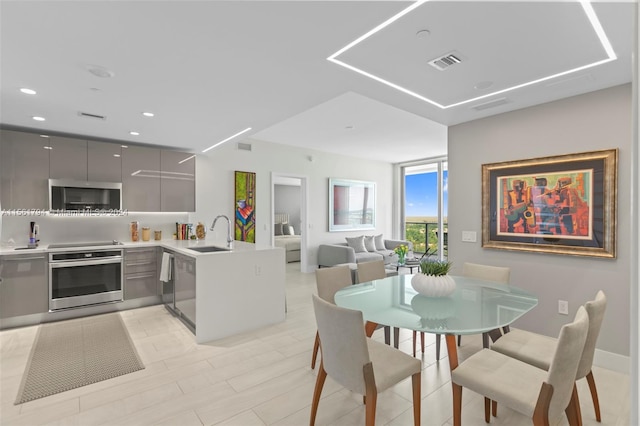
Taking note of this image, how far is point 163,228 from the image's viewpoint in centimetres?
521

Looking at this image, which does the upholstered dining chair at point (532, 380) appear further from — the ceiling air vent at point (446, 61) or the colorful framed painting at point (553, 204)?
the ceiling air vent at point (446, 61)

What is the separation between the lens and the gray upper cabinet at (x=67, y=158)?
4.06 metres

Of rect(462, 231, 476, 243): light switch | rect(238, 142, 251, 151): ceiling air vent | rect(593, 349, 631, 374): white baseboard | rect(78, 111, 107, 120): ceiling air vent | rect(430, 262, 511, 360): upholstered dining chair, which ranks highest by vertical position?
rect(238, 142, 251, 151): ceiling air vent

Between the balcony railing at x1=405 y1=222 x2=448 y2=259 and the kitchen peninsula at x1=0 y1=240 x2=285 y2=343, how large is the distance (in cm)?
535

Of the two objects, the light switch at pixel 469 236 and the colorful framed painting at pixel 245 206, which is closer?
the light switch at pixel 469 236

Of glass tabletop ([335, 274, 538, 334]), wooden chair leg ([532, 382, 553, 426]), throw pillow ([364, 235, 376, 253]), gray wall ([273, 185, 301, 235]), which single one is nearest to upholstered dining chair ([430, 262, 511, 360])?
glass tabletop ([335, 274, 538, 334])

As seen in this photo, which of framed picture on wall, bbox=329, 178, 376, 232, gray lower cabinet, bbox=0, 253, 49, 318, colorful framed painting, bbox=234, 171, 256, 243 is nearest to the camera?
gray lower cabinet, bbox=0, 253, 49, 318

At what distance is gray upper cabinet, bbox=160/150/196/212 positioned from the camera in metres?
4.93

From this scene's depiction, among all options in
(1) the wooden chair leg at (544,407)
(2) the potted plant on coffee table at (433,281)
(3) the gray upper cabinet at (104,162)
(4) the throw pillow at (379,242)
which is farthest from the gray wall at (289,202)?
(1) the wooden chair leg at (544,407)

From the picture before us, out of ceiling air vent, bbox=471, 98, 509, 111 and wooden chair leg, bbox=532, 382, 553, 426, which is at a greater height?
ceiling air vent, bbox=471, 98, 509, 111

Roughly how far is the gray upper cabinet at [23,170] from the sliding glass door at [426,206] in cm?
719

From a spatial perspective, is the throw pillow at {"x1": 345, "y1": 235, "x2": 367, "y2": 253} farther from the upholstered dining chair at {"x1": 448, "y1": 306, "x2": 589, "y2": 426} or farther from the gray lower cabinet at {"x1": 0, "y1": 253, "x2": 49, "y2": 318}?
the gray lower cabinet at {"x1": 0, "y1": 253, "x2": 49, "y2": 318}

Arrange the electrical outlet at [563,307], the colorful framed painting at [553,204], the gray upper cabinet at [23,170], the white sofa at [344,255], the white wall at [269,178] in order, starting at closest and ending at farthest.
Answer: the colorful framed painting at [553,204] → the electrical outlet at [563,307] → the gray upper cabinet at [23,170] → the white wall at [269,178] → the white sofa at [344,255]

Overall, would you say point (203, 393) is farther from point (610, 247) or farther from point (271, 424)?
point (610, 247)
